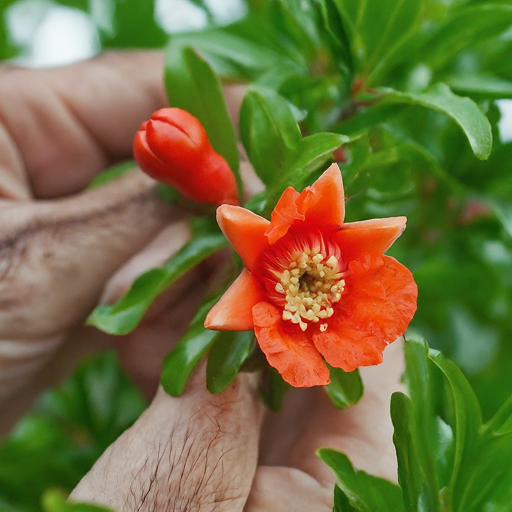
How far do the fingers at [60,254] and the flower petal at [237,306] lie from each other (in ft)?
1.89

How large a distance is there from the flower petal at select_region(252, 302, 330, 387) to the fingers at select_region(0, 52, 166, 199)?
0.87 m

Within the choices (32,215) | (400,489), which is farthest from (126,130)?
(400,489)

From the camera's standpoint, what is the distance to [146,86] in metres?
1.37

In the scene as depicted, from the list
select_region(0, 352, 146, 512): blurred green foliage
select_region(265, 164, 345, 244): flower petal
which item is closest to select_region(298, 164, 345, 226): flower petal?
select_region(265, 164, 345, 244): flower petal

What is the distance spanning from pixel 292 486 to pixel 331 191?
475 mm

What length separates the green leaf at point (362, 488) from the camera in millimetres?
696

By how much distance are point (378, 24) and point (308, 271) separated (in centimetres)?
48

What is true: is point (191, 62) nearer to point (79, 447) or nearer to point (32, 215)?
point (32, 215)

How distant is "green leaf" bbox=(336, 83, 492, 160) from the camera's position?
0.72 metres

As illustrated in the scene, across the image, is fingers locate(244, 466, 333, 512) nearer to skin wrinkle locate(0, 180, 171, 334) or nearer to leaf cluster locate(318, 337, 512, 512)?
leaf cluster locate(318, 337, 512, 512)

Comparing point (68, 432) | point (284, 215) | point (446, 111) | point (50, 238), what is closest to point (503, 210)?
point (446, 111)

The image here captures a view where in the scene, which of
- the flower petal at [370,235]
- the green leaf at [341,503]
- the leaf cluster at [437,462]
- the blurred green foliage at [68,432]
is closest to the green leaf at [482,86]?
the flower petal at [370,235]

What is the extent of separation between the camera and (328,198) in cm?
68

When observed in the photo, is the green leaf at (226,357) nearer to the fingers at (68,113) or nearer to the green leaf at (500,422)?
the green leaf at (500,422)
